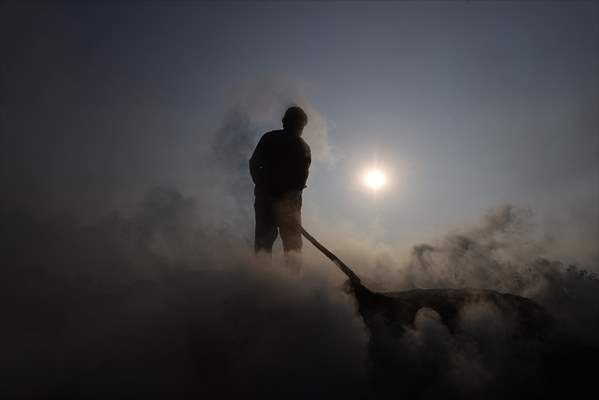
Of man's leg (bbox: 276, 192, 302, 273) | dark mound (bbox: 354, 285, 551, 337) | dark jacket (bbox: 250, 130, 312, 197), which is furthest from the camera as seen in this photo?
dark jacket (bbox: 250, 130, 312, 197)

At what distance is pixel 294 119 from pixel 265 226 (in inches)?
65.6

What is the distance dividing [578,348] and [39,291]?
5119 millimetres

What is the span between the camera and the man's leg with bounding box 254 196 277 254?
13.9ft

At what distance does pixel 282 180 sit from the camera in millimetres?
4484

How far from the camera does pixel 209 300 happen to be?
2.64 meters

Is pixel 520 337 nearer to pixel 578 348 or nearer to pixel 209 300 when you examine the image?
pixel 578 348

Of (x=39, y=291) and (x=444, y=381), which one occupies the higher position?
(x=39, y=291)

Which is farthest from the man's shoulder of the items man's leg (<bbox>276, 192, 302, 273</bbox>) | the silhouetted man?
man's leg (<bbox>276, 192, 302, 273</bbox>)

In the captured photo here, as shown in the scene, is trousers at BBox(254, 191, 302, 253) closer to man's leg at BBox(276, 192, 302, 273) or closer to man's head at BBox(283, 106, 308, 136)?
man's leg at BBox(276, 192, 302, 273)

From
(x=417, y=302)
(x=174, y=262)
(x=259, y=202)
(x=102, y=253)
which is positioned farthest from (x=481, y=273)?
(x=102, y=253)

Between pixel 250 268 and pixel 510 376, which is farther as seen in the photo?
pixel 250 268

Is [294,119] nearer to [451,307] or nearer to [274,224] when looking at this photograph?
[274,224]

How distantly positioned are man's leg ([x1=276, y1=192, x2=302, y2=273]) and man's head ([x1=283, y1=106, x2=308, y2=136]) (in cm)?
100

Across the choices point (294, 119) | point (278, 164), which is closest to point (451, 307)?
point (278, 164)
